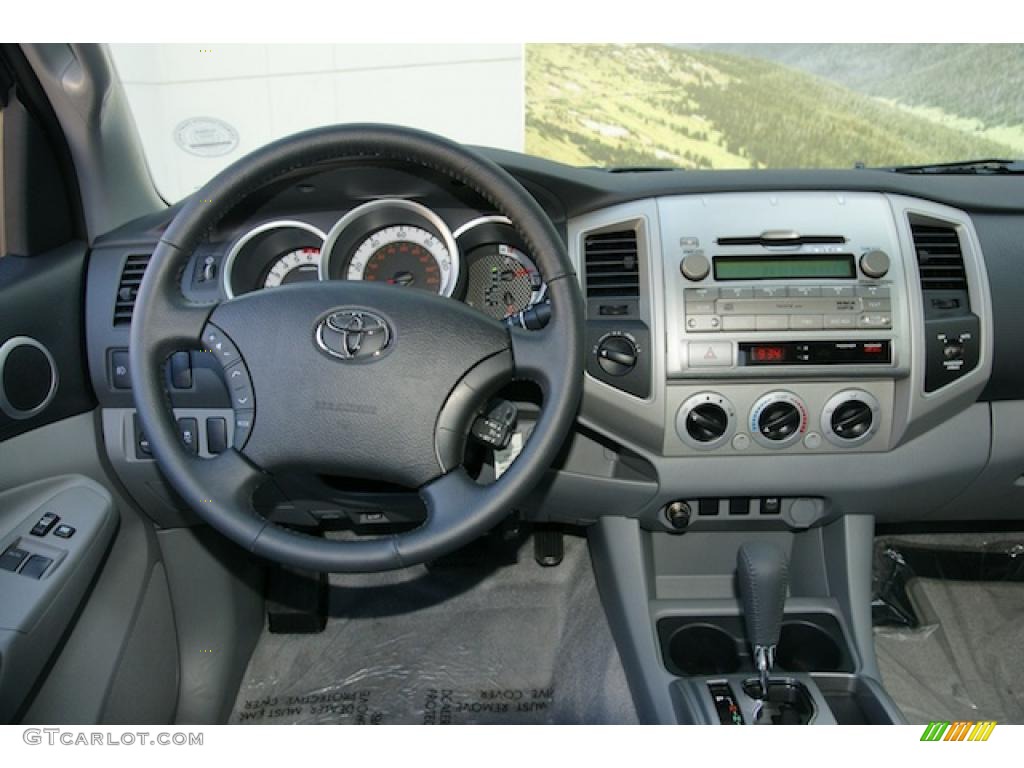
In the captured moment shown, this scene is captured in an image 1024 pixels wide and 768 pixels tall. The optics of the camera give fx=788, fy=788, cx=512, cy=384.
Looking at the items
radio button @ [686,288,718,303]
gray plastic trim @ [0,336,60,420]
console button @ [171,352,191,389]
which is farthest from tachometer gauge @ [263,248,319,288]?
radio button @ [686,288,718,303]

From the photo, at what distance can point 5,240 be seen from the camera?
1752 millimetres

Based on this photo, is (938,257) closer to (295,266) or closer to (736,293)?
(736,293)

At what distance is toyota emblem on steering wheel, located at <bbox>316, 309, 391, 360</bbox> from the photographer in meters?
1.28

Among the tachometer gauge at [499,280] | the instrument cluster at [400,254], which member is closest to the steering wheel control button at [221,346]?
the instrument cluster at [400,254]

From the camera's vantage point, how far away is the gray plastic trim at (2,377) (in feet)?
5.20

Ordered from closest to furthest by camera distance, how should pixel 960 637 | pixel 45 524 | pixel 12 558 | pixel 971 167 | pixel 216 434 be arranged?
pixel 12 558 < pixel 45 524 < pixel 216 434 < pixel 971 167 < pixel 960 637

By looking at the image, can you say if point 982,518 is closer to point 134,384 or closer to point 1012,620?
point 1012,620

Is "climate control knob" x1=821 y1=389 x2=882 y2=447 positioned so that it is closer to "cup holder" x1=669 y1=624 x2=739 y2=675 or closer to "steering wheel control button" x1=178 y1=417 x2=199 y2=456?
"cup holder" x1=669 y1=624 x2=739 y2=675

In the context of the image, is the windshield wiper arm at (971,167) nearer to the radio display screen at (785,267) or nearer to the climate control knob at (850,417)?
the radio display screen at (785,267)

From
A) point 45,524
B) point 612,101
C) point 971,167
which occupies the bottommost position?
point 45,524

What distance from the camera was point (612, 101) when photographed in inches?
77.7

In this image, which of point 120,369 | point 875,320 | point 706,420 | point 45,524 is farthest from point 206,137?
point 875,320

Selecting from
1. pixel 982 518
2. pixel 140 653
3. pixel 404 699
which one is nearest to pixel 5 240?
pixel 140 653

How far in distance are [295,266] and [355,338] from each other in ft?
1.97
